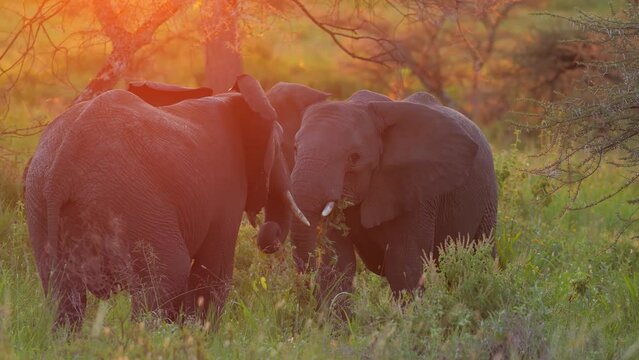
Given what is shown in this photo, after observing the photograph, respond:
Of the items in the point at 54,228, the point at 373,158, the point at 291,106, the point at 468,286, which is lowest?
the point at 468,286

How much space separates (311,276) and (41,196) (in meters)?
1.81

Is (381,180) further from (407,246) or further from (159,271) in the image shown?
(159,271)

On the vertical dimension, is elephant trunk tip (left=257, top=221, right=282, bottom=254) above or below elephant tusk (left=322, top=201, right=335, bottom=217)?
below

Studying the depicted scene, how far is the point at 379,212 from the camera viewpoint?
24.0 feet

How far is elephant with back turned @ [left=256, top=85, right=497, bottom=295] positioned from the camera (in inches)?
283

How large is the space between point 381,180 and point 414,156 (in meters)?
0.26

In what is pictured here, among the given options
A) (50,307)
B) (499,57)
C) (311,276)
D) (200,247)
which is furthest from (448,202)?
(499,57)

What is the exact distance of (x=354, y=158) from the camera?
7.34 metres

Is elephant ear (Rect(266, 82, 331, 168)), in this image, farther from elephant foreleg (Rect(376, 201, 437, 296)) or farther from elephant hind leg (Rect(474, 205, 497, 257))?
elephant hind leg (Rect(474, 205, 497, 257))

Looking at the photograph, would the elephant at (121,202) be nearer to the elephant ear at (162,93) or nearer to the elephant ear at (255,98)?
the elephant ear at (255,98)

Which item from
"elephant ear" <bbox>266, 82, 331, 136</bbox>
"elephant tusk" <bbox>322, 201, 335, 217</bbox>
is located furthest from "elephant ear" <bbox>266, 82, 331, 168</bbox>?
"elephant tusk" <bbox>322, 201, 335, 217</bbox>

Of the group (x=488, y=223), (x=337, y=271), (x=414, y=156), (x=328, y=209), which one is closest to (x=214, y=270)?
(x=328, y=209)

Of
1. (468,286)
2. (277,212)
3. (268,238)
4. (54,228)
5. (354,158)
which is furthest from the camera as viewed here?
(354,158)

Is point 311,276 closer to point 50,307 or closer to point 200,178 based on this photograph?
point 200,178
